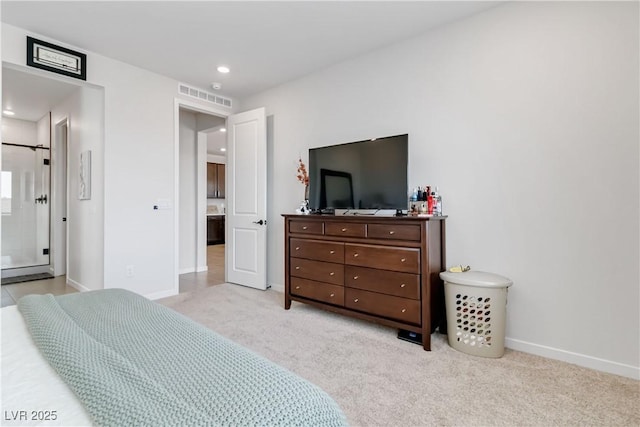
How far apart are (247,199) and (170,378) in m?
3.41

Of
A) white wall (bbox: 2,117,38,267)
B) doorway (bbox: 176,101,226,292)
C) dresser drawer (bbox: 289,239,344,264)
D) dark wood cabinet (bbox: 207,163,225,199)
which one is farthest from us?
dark wood cabinet (bbox: 207,163,225,199)

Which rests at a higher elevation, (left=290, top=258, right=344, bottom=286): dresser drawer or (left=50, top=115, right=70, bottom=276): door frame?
(left=50, top=115, right=70, bottom=276): door frame

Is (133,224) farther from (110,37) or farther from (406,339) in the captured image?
(406,339)

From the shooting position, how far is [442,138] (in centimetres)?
263

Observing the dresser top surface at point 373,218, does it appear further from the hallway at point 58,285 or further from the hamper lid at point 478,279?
the hallway at point 58,285

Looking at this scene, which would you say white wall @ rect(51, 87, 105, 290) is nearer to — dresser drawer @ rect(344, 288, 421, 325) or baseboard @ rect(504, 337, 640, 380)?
dresser drawer @ rect(344, 288, 421, 325)

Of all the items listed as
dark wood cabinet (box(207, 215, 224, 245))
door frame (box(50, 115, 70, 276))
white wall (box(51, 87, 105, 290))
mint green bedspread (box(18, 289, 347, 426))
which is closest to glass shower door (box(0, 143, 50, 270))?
→ door frame (box(50, 115, 70, 276))

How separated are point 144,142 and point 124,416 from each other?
3511mm

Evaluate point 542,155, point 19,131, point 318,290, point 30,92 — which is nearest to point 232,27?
point 318,290

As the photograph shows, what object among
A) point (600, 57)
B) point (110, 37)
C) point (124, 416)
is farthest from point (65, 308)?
point (600, 57)

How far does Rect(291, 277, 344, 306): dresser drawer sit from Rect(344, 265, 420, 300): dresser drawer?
15cm

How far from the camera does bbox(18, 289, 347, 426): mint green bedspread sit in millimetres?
656

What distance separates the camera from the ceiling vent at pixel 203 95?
384 cm

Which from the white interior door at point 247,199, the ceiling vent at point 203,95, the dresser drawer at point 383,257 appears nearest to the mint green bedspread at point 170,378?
the dresser drawer at point 383,257
